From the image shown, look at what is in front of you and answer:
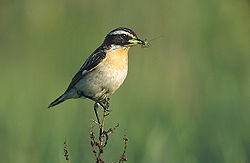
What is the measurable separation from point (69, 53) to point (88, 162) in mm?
3611

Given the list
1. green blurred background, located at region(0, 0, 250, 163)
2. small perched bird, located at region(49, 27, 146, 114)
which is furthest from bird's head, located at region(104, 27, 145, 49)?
green blurred background, located at region(0, 0, 250, 163)

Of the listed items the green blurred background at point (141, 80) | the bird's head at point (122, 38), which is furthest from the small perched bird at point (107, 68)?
the green blurred background at point (141, 80)

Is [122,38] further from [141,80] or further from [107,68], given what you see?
[141,80]

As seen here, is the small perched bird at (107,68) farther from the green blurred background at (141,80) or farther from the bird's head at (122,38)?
the green blurred background at (141,80)

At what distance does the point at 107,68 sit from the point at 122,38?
0.40 metres

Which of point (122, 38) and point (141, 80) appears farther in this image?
point (141, 80)

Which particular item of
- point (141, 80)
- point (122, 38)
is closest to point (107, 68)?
point (122, 38)

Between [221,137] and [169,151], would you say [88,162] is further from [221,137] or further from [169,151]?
[221,137]

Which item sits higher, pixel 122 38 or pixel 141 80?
pixel 122 38

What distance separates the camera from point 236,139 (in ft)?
19.1

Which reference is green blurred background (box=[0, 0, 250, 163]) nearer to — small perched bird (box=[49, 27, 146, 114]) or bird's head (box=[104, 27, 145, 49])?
small perched bird (box=[49, 27, 146, 114])

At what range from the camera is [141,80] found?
30.2ft

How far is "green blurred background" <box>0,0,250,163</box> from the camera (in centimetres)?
611

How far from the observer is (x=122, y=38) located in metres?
5.54
